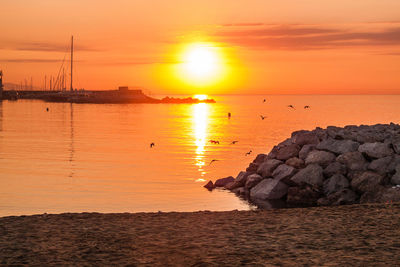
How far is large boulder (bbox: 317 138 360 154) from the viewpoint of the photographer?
2133cm

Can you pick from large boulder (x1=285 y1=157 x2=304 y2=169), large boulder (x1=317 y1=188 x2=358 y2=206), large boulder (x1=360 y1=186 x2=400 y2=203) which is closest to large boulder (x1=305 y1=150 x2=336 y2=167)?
large boulder (x1=285 y1=157 x2=304 y2=169)

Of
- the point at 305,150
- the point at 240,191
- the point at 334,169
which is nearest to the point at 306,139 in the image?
the point at 305,150

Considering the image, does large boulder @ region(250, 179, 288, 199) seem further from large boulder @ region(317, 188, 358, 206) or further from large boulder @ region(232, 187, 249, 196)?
large boulder @ region(317, 188, 358, 206)

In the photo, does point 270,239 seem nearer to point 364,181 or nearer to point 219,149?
point 364,181

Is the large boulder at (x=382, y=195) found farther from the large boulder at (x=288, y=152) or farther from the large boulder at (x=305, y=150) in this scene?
the large boulder at (x=288, y=152)

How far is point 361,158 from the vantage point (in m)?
20.3

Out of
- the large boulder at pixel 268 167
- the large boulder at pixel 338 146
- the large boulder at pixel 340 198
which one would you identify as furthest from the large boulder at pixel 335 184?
the large boulder at pixel 268 167

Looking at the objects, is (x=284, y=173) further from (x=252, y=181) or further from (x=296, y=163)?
(x=252, y=181)

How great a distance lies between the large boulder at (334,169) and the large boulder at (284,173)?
1.27 metres

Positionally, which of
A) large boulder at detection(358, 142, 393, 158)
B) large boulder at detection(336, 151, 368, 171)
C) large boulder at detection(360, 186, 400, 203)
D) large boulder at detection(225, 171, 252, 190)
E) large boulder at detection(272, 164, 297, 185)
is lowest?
large boulder at detection(225, 171, 252, 190)

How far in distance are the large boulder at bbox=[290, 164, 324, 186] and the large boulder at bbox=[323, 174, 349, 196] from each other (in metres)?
0.39

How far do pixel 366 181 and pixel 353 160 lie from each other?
1.67 meters

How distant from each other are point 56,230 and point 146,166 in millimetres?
21168

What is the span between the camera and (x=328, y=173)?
65.8ft
